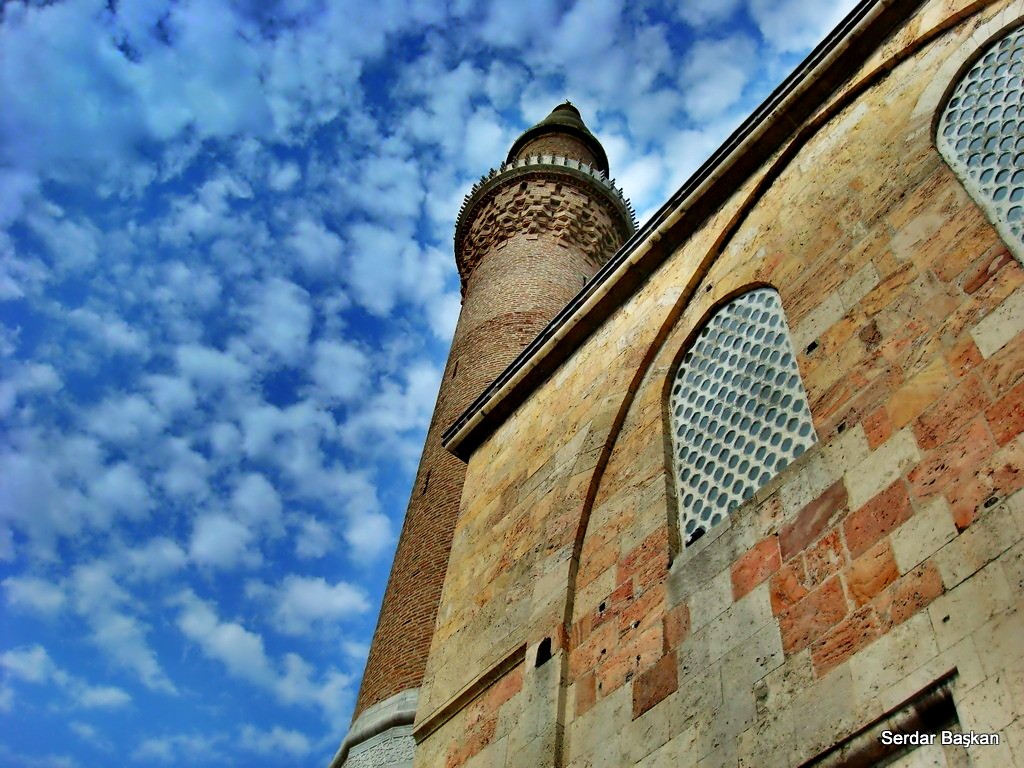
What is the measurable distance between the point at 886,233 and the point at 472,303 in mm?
8645

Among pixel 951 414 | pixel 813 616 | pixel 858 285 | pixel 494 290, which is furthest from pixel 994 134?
pixel 494 290

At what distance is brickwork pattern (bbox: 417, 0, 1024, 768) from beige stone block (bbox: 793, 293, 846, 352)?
0.04 ft

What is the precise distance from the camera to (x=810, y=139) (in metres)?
4.96

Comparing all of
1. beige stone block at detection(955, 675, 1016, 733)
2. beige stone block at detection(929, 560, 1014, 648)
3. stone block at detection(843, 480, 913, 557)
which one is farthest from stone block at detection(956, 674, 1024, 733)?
stone block at detection(843, 480, 913, 557)

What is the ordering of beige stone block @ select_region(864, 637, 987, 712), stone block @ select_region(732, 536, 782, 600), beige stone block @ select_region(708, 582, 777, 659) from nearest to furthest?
beige stone block @ select_region(864, 637, 987, 712)
beige stone block @ select_region(708, 582, 777, 659)
stone block @ select_region(732, 536, 782, 600)

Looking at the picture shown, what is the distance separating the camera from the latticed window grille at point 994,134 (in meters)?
3.49

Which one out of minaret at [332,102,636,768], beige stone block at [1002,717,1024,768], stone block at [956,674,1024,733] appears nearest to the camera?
beige stone block at [1002,717,1024,768]

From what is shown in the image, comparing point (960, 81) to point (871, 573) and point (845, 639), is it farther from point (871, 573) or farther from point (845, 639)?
point (845, 639)

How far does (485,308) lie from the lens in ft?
38.5

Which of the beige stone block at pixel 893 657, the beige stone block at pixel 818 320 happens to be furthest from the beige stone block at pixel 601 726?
the beige stone block at pixel 818 320

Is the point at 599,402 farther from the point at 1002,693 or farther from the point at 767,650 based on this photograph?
the point at 1002,693

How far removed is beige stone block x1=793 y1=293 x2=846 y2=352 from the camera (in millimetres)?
3867

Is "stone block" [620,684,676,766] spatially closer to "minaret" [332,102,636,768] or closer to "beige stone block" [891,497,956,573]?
"beige stone block" [891,497,956,573]

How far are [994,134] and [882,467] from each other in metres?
1.61
